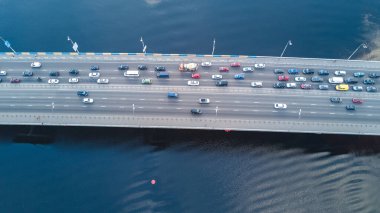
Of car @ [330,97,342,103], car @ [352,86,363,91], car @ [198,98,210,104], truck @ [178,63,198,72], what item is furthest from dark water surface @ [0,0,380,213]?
truck @ [178,63,198,72]

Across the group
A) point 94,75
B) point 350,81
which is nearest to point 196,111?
point 94,75

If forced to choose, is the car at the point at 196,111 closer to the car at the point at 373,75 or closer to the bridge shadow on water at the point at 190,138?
the bridge shadow on water at the point at 190,138

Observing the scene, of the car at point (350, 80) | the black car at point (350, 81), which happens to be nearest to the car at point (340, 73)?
the car at point (350, 80)

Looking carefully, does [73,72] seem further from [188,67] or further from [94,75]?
[188,67]

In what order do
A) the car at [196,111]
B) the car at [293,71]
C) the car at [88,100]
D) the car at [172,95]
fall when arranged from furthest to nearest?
the car at [293,71], the car at [172,95], the car at [88,100], the car at [196,111]

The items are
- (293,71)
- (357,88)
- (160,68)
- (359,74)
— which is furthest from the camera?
(293,71)

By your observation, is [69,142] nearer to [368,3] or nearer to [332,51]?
[332,51]

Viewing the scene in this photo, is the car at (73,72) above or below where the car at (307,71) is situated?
above
